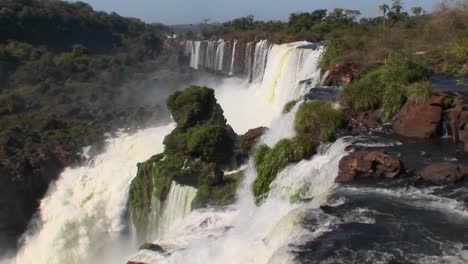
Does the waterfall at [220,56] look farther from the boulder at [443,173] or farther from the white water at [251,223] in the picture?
the boulder at [443,173]

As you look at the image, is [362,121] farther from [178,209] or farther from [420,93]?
[178,209]

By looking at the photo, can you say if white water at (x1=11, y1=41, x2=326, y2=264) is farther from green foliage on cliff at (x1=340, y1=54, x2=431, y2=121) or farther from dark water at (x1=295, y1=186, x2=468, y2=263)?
green foliage on cliff at (x1=340, y1=54, x2=431, y2=121)

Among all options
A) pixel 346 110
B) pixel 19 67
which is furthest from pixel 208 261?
pixel 19 67

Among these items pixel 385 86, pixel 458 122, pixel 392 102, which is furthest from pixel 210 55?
pixel 458 122

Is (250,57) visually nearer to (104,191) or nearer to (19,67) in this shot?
(104,191)

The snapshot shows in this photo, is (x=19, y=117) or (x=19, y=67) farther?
(x=19, y=67)

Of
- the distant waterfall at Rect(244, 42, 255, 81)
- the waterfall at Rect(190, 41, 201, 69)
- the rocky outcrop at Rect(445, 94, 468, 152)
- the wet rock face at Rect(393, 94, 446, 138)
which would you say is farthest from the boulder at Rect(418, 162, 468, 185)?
the waterfall at Rect(190, 41, 201, 69)
